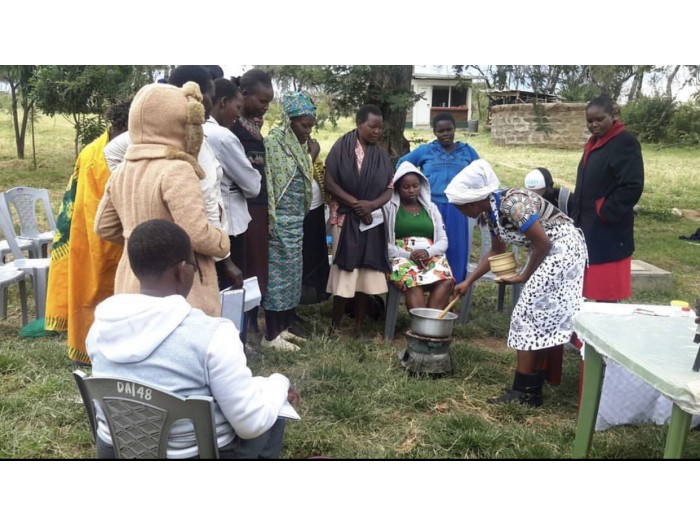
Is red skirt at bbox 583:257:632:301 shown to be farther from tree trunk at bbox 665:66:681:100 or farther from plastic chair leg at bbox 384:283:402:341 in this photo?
tree trunk at bbox 665:66:681:100

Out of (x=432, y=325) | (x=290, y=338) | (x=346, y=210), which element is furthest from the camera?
(x=346, y=210)

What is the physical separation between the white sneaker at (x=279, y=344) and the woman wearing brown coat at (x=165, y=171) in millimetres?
1779

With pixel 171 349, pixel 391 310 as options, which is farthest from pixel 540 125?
pixel 171 349

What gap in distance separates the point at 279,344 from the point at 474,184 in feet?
5.88

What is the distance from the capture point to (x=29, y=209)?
5801 millimetres

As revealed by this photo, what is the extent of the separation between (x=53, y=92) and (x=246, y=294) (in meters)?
3.92

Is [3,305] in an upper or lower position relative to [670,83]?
lower

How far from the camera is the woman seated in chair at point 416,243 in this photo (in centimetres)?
461

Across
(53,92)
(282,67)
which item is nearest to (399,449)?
(282,67)

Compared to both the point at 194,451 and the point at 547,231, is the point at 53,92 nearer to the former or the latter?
the point at 547,231

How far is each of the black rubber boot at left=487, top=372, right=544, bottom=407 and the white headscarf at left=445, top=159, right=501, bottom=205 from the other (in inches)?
40.7

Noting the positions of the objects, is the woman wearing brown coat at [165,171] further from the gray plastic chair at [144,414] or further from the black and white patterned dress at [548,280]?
the black and white patterned dress at [548,280]

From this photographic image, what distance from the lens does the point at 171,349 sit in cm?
185

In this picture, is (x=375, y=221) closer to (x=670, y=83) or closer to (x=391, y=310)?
(x=391, y=310)
